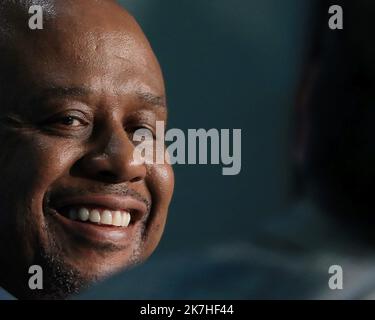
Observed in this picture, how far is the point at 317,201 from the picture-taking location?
6.54 ft

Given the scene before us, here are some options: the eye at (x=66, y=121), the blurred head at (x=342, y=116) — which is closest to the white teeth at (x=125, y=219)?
the eye at (x=66, y=121)

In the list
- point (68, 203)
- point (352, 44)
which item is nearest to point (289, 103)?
point (352, 44)

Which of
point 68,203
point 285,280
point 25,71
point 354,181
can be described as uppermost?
point 25,71

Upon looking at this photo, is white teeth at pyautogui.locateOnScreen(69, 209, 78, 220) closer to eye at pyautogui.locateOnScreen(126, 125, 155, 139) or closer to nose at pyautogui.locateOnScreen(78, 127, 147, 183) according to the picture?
nose at pyautogui.locateOnScreen(78, 127, 147, 183)

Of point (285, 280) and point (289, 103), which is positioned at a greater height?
point (289, 103)

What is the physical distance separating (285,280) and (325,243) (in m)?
0.15

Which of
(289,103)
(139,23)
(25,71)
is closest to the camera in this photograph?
(25,71)

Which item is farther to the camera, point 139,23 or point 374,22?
point 374,22

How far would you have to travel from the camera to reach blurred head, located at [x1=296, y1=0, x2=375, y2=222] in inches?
78.0

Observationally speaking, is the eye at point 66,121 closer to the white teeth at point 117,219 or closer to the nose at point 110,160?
the nose at point 110,160

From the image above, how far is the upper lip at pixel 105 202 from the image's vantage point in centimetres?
170

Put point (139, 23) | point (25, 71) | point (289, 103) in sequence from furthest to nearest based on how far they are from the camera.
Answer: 1. point (289, 103)
2. point (139, 23)
3. point (25, 71)

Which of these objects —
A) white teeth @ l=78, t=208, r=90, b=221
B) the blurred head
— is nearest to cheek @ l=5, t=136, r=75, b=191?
white teeth @ l=78, t=208, r=90, b=221

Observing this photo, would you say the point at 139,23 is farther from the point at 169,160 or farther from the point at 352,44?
the point at 352,44
